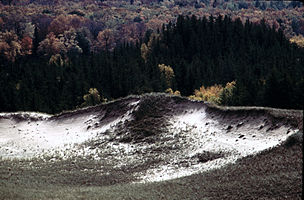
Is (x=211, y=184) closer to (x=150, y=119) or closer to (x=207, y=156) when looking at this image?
(x=207, y=156)

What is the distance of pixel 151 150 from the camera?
40.0 m

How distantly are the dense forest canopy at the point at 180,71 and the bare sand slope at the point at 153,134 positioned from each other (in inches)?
1509

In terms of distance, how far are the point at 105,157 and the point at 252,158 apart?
50.8 feet

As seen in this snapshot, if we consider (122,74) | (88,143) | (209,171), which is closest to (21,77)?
(122,74)

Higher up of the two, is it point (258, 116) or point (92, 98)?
point (258, 116)

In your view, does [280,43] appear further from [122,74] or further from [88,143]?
[88,143]

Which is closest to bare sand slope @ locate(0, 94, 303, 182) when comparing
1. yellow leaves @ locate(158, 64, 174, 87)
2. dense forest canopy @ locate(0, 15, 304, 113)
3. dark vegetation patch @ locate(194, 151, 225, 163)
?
dark vegetation patch @ locate(194, 151, 225, 163)

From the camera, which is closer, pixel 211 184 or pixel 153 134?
pixel 211 184

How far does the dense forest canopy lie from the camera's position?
95.9m

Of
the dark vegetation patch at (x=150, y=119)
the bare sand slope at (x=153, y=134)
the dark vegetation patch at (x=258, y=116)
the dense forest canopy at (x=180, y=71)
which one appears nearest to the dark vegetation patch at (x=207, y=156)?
the bare sand slope at (x=153, y=134)

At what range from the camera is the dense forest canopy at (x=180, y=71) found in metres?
95.9

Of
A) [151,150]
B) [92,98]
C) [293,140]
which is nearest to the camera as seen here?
[293,140]

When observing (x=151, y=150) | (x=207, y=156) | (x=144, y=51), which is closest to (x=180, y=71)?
(x=144, y=51)

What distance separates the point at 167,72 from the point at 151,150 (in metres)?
102
